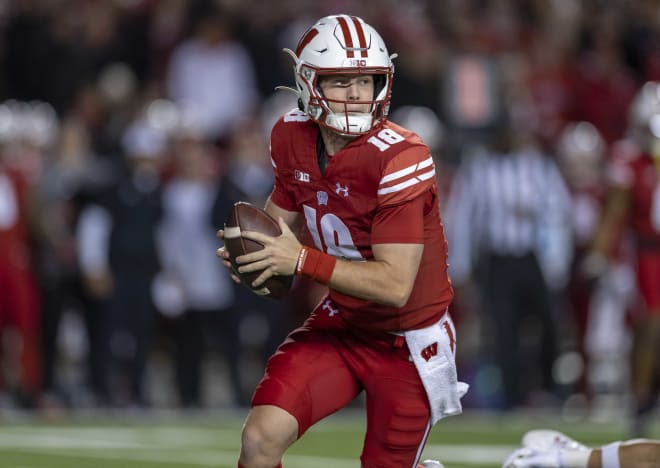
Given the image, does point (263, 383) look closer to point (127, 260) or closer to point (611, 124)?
point (127, 260)

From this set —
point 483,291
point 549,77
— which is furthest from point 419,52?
point 483,291

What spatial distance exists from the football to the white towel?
0.47 metres

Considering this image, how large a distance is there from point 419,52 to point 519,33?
1.37 meters

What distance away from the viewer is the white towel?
14.5ft

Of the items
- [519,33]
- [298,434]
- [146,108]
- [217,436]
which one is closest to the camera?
[298,434]

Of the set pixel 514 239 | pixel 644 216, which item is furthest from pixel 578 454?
pixel 514 239

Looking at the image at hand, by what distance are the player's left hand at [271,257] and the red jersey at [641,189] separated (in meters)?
3.87

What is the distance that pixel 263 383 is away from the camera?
4320mm

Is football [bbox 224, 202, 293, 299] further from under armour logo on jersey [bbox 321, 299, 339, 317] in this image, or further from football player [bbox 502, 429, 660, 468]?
football player [bbox 502, 429, 660, 468]

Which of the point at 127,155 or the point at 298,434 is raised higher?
the point at 298,434

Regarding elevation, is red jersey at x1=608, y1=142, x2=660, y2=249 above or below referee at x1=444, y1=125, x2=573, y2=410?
above

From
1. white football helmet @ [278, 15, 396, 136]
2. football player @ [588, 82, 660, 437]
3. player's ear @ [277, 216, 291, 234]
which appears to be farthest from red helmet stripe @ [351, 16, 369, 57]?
football player @ [588, 82, 660, 437]

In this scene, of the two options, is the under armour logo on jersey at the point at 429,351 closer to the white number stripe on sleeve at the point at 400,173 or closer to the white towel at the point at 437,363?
the white towel at the point at 437,363

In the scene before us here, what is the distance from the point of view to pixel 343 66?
4320 millimetres
